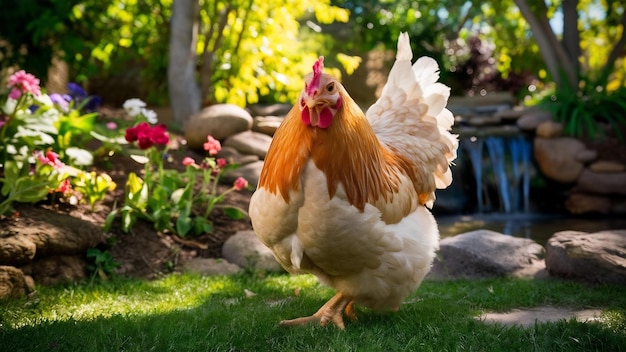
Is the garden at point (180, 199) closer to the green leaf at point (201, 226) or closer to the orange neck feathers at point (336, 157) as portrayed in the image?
the green leaf at point (201, 226)

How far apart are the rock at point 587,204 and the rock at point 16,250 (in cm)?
829

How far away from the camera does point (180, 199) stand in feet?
20.0

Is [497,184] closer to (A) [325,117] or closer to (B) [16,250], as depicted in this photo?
(A) [325,117]

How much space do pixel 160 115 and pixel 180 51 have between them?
129 inches

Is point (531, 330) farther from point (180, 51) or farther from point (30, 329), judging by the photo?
point (180, 51)

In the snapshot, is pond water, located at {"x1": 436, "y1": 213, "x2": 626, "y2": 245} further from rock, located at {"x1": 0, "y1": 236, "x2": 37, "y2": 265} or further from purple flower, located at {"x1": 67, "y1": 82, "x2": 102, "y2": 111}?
rock, located at {"x1": 0, "y1": 236, "x2": 37, "y2": 265}

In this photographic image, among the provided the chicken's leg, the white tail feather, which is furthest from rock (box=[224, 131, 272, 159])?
the chicken's leg

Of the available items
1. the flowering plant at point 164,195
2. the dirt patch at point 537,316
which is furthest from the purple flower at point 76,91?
the dirt patch at point 537,316

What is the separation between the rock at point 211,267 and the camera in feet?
18.6

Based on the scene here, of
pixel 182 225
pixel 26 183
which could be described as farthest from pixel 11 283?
pixel 182 225

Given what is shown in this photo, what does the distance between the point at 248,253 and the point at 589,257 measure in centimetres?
306

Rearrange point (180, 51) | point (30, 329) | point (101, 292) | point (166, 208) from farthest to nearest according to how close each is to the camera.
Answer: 1. point (180, 51)
2. point (166, 208)
3. point (101, 292)
4. point (30, 329)

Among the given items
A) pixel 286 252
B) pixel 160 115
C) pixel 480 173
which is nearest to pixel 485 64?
pixel 480 173

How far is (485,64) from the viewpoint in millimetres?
15594
